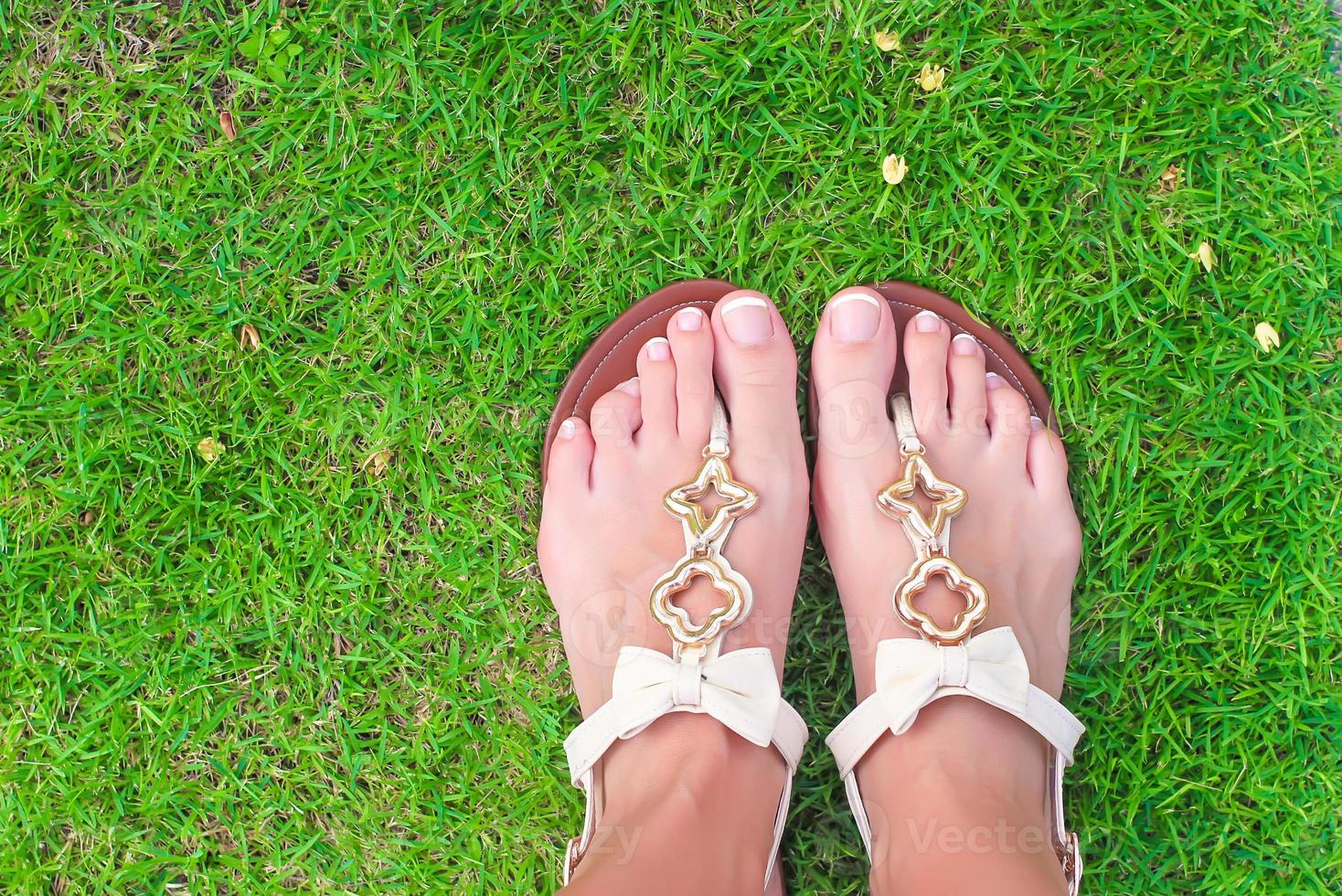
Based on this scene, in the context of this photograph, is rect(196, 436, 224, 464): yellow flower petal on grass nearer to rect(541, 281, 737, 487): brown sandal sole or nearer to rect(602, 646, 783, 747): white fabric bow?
rect(541, 281, 737, 487): brown sandal sole

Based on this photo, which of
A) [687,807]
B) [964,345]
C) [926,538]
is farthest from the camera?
[964,345]

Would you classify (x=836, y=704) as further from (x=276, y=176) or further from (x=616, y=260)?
(x=276, y=176)

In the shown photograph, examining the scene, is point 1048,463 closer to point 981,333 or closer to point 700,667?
point 981,333

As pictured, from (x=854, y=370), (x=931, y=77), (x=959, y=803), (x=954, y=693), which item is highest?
(x=931, y=77)

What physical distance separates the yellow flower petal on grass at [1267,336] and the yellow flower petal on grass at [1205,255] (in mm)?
149

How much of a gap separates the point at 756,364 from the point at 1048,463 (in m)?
0.60

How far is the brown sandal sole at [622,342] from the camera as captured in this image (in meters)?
1.74

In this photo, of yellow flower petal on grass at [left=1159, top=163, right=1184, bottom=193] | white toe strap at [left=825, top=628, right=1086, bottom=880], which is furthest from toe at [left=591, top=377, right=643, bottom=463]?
yellow flower petal on grass at [left=1159, top=163, right=1184, bottom=193]

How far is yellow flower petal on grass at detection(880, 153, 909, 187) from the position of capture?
1.70m

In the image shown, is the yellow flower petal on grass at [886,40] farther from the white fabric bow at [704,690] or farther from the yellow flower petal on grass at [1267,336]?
the white fabric bow at [704,690]

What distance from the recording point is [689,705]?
1514mm

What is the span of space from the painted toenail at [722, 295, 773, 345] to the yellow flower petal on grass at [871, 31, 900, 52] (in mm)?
542

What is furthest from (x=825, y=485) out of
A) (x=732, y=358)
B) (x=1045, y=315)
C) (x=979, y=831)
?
(x=979, y=831)

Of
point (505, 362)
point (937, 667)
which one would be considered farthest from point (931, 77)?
point (937, 667)
